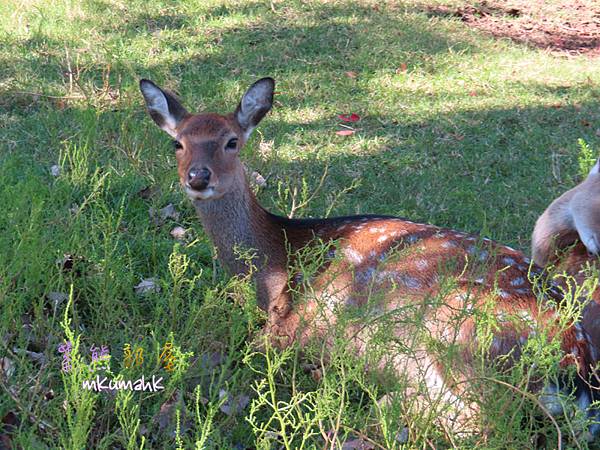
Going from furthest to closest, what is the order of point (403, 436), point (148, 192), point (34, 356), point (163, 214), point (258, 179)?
point (258, 179) → point (148, 192) → point (163, 214) → point (34, 356) → point (403, 436)

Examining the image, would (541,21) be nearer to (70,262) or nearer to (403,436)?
(70,262)

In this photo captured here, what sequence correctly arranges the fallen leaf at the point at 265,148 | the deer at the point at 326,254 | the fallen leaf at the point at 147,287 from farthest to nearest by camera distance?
1. the fallen leaf at the point at 265,148
2. the fallen leaf at the point at 147,287
3. the deer at the point at 326,254

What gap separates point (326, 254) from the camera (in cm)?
445

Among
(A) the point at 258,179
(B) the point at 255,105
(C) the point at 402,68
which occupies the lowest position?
(C) the point at 402,68

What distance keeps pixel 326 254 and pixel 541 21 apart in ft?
19.5

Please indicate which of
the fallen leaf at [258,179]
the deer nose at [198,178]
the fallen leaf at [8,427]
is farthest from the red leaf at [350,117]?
the fallen leaf at [8,427]

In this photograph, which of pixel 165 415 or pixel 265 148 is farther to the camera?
pixel 265 148

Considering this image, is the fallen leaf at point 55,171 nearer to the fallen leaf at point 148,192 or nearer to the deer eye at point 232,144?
the fallen leaf at point 148,192

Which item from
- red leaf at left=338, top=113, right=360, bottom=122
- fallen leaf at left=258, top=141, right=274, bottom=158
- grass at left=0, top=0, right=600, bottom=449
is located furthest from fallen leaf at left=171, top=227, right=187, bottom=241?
red leaf at left=338, top=113, right=360, bottom=122

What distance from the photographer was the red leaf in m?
7.12

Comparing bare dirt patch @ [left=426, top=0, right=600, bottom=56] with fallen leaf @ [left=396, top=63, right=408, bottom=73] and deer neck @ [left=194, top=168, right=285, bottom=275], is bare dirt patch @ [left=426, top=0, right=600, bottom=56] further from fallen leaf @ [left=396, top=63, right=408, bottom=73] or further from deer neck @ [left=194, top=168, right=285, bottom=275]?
deer neck @ [left=194, top=168, right=285, bottom=275]

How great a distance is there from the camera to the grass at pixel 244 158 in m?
3.48

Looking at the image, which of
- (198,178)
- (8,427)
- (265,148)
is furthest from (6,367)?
(265,148)

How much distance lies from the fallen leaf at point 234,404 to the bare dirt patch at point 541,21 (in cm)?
611
